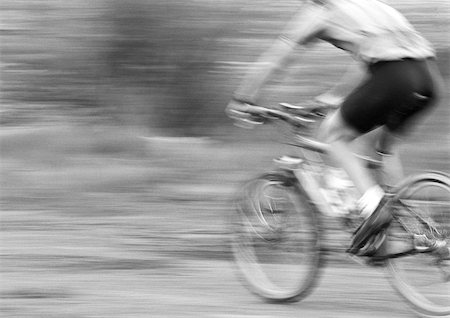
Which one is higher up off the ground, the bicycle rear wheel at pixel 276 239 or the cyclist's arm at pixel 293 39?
the cyclist's arm at pixel 293 39

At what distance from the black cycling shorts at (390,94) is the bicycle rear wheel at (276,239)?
630 mm

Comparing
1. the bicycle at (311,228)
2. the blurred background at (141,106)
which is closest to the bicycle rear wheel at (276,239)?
the bicycle at (311,228)

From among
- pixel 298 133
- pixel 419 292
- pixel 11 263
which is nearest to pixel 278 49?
pixel 298 133

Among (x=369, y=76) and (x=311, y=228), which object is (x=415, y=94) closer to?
(x=369, y=76)

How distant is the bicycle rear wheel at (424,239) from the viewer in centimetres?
533

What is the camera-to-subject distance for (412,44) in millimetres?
5383

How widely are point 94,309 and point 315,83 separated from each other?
5.27 meters

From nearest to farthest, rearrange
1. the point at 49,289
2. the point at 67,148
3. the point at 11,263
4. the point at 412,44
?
the point at 412,44 → the point at 49,289 → the point at 11,263 → the point at 67,148

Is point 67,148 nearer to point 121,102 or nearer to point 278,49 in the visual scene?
point 121,102

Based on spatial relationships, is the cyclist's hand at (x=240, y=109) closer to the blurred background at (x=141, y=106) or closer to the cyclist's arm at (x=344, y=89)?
the cyclist's arm at (x=344, y=89)

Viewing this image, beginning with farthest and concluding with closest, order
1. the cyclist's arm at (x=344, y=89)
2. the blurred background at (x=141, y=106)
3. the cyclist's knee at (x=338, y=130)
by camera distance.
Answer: the blurred background at (x=141, y=106) < the cyclist's arm at (x=344, y=89) < the cyclist's knee at (x=338, y=130)

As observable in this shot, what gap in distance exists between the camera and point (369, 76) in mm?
5473

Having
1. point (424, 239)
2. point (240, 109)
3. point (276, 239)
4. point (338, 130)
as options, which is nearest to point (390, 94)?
point (338, 130)

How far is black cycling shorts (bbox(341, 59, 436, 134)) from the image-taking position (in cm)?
535
